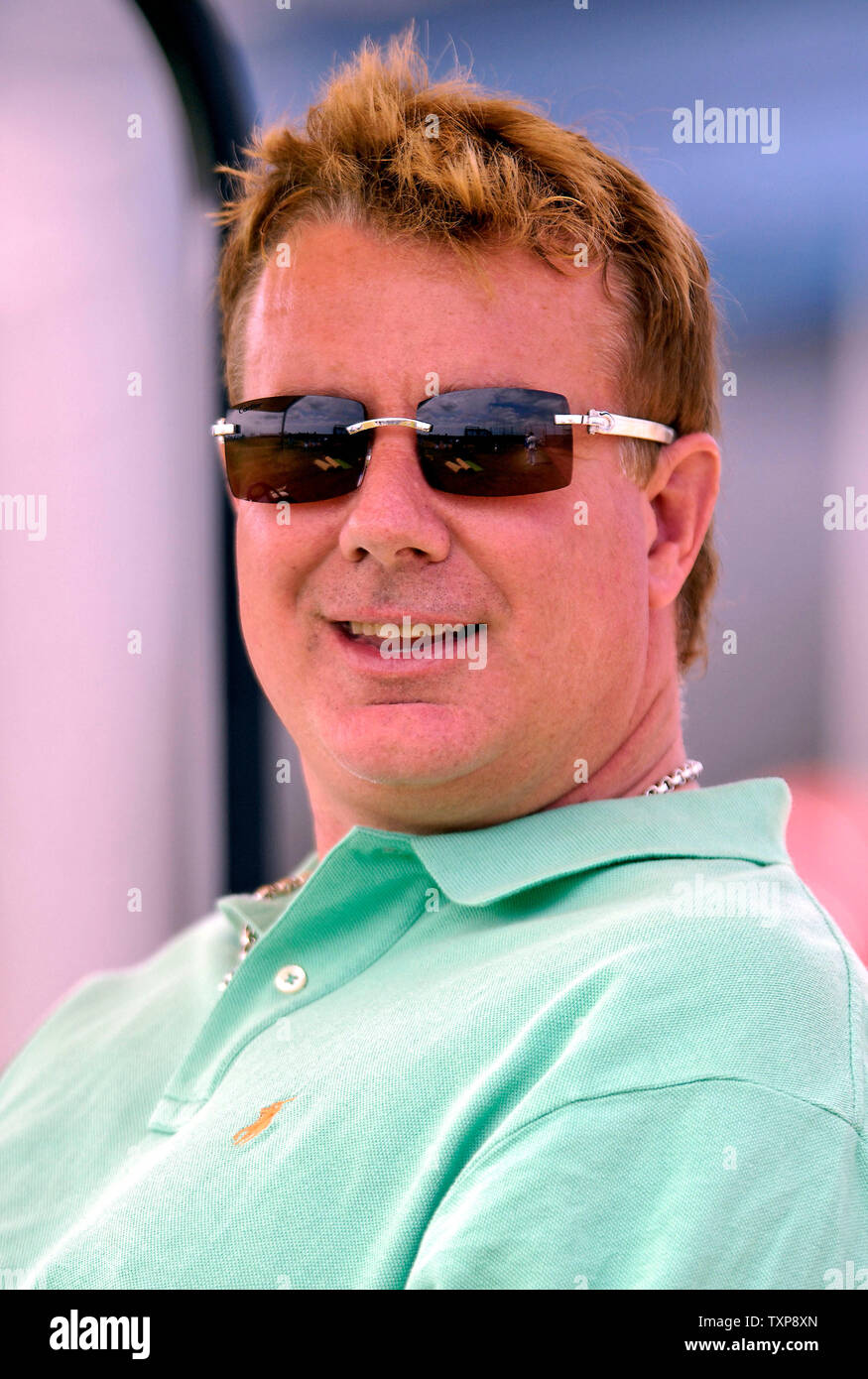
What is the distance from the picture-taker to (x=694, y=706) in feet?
6.41

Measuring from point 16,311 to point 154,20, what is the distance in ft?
1.80

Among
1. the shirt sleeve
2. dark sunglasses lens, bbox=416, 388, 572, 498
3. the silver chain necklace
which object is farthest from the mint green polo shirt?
dark sunglasses lens, bbox=416, 388, 572, 498

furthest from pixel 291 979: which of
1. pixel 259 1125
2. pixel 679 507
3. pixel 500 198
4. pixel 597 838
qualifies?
pixel 500 198

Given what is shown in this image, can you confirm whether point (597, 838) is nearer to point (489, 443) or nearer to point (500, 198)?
point (489, 443)

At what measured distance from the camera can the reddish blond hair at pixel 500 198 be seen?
1.53m

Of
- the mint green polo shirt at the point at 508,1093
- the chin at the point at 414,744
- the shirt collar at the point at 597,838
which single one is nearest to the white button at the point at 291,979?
A: the mint green polo shirt at the point at 508,1093

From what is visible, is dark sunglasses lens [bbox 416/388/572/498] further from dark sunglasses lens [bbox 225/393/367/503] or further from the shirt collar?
the shirt collar

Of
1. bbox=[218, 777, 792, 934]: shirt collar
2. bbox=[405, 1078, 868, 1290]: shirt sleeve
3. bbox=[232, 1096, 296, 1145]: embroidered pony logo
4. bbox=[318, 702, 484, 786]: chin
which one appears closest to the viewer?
bbox=[405, 1078, 868, 1290]: shirt sleeve

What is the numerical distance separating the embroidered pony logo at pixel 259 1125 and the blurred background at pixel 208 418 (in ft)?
2.73

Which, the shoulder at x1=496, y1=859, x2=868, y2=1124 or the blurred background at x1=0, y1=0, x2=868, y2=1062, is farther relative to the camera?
the blurred background at x1=0, y1=0, x2=868, y2=1062

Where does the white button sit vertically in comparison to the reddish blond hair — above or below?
below

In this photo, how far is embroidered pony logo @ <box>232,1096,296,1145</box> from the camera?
124 centimetres

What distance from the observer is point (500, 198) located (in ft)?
4.98
